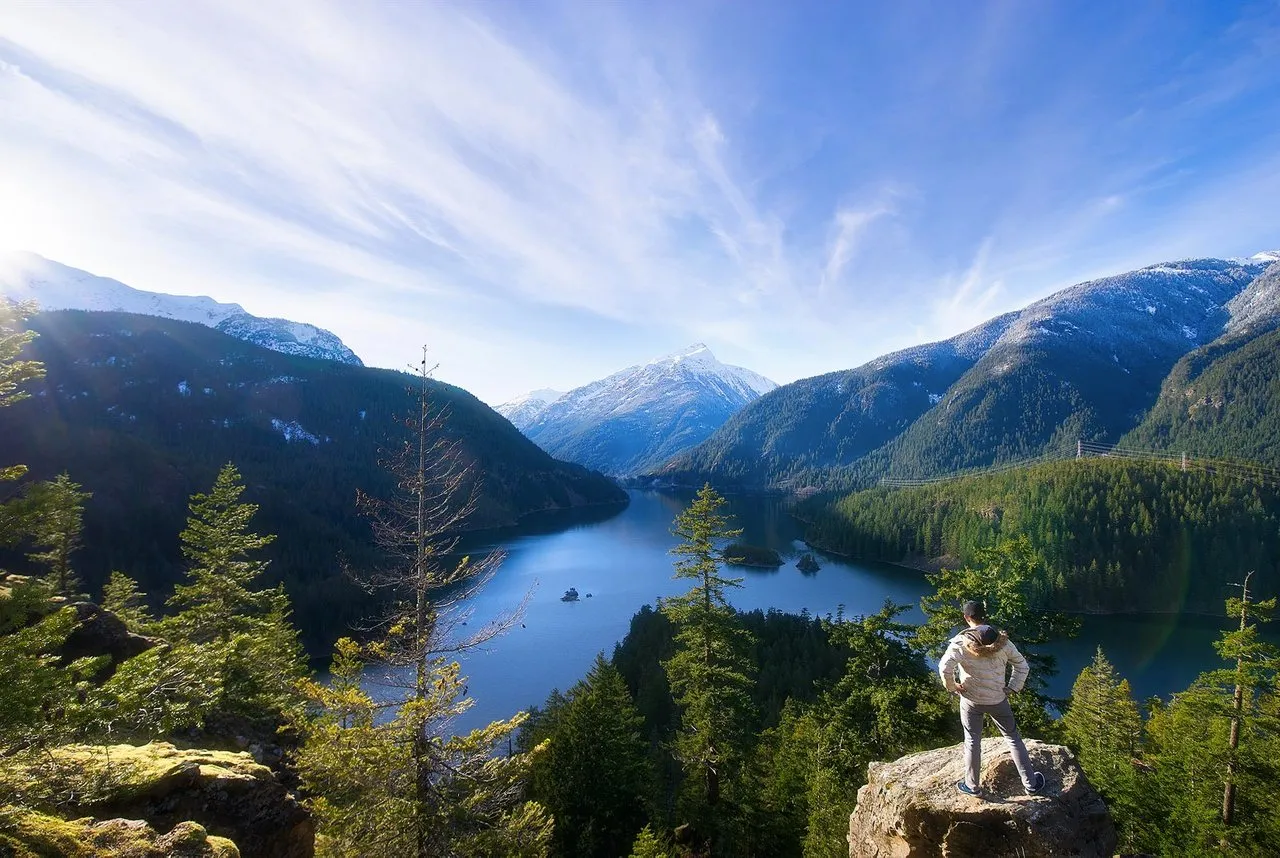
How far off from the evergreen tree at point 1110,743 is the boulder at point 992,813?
19.4 metres

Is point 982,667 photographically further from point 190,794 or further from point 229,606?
point 229,606

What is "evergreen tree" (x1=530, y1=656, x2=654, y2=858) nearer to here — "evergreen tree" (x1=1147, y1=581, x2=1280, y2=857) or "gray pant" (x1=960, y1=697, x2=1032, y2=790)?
"gray pant" (x1=960, y1=697, x2=1032, y2=790)

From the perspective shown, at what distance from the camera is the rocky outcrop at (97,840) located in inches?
274

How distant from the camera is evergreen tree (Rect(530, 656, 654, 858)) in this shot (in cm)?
2466

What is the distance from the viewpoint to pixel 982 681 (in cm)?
888

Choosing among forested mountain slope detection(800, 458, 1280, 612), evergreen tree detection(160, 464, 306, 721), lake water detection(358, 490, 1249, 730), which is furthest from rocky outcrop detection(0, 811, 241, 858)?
forested mountain slope detection(800, 458, 1280, 612)

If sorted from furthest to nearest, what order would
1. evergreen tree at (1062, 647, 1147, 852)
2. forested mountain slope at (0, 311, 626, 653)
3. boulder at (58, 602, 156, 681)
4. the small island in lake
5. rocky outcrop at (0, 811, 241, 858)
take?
1. the small island in lake
2. forested mountain slope at (0, 311, 626, 653)
3. evergreen tree at (1062, 647, 1147, 852)
4. boulder at (58, 602, 156, 681)
5. rocky outcrop at (0, 811, 241, 858)

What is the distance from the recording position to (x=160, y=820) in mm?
10211

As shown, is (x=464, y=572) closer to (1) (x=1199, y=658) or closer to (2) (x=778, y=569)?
(1) (x=1199, y=658)

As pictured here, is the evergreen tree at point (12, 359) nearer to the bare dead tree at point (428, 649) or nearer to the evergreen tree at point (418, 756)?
the evergreen tree at point (418, 756)

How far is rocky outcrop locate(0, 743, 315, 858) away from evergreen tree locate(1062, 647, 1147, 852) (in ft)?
96.5

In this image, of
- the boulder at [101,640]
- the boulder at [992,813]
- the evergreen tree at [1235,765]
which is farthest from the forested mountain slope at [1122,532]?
the boulder at [101,640]

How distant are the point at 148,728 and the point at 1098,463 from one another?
165m

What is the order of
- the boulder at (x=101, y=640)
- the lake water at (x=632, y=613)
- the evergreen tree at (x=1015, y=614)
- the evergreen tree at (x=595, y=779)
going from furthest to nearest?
the lake water at (x=632, y=613) → the evergreen tree at (x=595, y=779) → the boulder at (x=101, y=640) → the evergreen tree at (x=1015, y=614)
